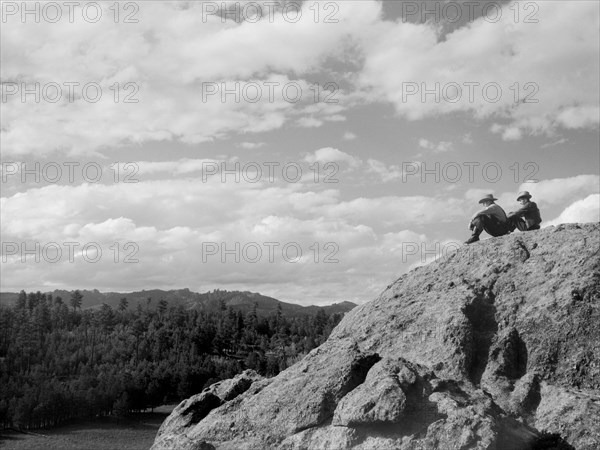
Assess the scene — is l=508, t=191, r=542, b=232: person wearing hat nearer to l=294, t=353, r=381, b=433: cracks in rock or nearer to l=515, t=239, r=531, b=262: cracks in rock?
l=515, t=239, r=531, b=262: cracks in rock

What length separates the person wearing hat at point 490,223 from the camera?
73.1 feet

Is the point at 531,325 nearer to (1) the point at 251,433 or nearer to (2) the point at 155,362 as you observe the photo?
(1) the point at 251,433

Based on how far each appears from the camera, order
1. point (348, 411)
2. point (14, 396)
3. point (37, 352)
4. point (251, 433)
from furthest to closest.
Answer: point (37, 352)
point (14, 396)
point (251, 433)
point (348, 411)

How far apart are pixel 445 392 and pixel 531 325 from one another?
15.4 feet

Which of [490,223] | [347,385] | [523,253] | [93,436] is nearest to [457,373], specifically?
[347,385]

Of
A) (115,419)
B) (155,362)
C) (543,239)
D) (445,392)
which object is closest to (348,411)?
(445,392)

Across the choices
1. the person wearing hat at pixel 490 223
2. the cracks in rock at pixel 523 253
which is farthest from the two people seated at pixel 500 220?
the cracks in rock at pixel 523 253

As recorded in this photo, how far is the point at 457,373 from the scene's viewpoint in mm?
16703

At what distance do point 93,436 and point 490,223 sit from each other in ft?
393

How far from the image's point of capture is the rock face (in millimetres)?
13531

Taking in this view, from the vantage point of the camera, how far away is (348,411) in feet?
45.1

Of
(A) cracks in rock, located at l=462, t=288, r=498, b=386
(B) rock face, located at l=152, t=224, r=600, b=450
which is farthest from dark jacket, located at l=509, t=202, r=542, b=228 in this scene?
(A) cracks in rock, located at l=462, t=288, r=498, b=386

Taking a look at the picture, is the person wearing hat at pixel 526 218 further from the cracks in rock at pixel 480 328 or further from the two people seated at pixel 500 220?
the cracks in rock at pixel 480 328

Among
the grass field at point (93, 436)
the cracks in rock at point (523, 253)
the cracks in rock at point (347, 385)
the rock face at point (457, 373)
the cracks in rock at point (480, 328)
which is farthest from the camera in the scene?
the grass field at point (93, 436)
